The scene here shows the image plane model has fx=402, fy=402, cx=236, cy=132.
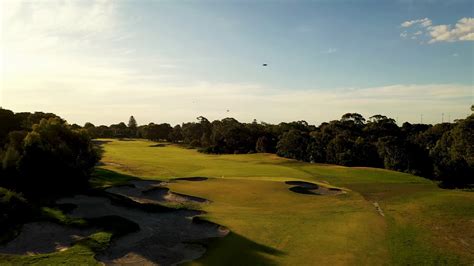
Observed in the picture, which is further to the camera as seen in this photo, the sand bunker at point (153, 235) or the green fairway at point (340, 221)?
the green fairway at point (340, 221)

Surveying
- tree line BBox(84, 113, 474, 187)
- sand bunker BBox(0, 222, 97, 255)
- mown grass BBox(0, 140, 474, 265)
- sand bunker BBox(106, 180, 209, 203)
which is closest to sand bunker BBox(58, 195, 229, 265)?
mown grass BBox(0, 140, 474, 265)

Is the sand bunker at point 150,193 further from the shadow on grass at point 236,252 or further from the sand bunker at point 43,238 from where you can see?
the shadow on grass at point 236,252

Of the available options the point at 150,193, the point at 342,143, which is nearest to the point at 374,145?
the point at 342,143

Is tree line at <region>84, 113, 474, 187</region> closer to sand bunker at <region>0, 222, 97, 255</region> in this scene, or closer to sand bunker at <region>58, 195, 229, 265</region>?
sand bunker at <region>58, 195, 229, 265</region>

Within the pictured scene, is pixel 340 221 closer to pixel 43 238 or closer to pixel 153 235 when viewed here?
pixel 153 235

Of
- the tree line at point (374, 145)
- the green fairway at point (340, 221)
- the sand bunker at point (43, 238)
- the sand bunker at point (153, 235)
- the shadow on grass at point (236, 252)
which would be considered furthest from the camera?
the tree line at point (374, 145)

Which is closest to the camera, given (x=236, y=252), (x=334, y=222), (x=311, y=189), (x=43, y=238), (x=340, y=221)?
(x=236, y=252)

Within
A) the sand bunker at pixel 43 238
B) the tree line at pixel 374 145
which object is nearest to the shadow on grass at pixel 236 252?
the sand bunker at pixel 43 238
